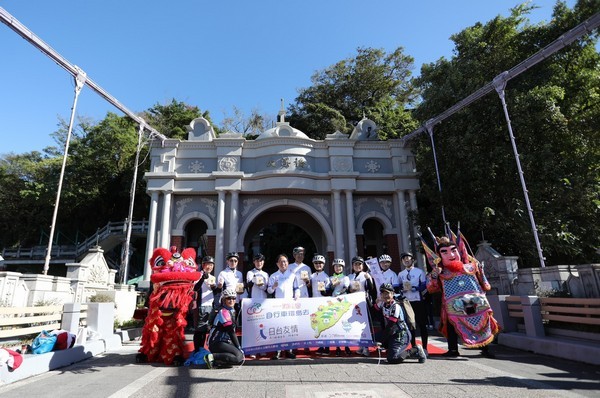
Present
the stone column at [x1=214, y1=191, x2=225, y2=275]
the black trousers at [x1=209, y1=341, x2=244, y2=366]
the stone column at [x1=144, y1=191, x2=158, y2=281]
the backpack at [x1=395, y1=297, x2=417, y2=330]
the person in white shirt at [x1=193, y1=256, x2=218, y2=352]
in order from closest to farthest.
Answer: the black trousers at [x1=209, y1=341, x2=244, y2=366] → the backpack at [x1=395, y1=297, x2=417, y2=330] → the person in white shirt at [x1=193, y1=256, x2=218, y2=352] → the stone column at [x1=214, y1=191, x2=225, y2=275] → the stone column at [x1=144, y1=191, x2=158, y2=281]

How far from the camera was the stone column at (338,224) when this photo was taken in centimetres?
1600

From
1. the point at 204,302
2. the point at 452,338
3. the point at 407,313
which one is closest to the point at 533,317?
the point at 452,338

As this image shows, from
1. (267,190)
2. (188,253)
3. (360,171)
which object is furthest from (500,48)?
(188,253)

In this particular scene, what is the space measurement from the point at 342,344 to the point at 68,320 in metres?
5.42

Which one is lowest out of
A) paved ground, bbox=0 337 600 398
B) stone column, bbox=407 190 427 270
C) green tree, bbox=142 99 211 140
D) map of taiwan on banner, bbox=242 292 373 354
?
paved ground, bbox=0 337 600 398

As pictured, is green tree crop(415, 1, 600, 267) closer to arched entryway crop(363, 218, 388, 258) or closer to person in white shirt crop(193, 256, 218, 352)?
arched entryway crop(363, 218, 388, 258)

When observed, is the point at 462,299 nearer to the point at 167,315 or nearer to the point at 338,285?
the point at 338,285

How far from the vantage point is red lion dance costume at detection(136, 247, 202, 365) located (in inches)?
243

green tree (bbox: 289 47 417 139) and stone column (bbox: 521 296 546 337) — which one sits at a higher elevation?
green tree (bbox: 289 47 417 139)

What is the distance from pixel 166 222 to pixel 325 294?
11.2 meters

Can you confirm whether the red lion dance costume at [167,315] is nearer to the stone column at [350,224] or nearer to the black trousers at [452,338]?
the black trousers at [452,338]

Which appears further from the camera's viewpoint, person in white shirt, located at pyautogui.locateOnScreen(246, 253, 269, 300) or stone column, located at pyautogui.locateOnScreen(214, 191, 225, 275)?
stone column, located at pyautogui.locateOnScreen(214, 191, 225, 275)

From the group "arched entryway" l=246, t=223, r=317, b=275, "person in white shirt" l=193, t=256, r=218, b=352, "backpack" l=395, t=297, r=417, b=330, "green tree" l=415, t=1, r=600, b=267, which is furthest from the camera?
"arched entryway" l=246, t=223, r=317, b=275

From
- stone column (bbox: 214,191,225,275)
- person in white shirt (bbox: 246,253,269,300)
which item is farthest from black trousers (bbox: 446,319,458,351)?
stone column (bbox: 214,191,225,275)
